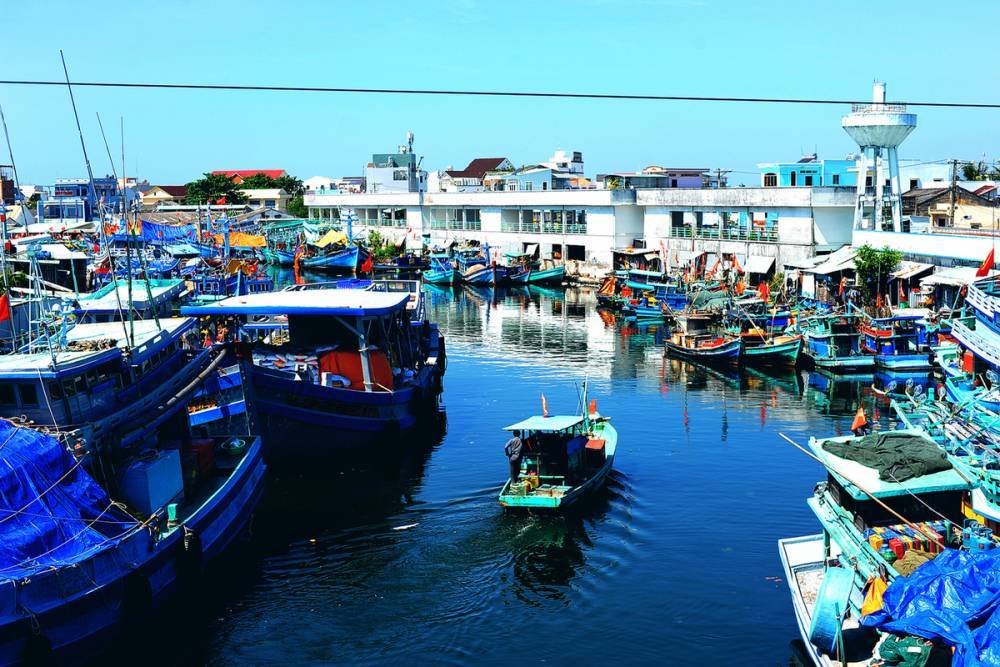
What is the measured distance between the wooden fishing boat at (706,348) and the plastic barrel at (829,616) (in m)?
25.0

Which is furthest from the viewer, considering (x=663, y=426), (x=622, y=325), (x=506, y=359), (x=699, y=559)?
(x=622, y=325)

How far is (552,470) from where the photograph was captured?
864 inches

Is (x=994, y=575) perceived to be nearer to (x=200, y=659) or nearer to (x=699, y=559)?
(x=699, y=559)

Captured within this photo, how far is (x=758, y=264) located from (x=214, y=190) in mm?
83088

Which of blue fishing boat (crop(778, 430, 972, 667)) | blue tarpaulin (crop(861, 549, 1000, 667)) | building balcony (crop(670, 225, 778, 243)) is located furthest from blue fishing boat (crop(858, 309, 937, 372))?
blue tarpaulin (crop(861, 549, 1000, 667))

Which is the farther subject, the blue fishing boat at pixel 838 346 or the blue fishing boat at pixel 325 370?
the blue fishing boat at pixel 838 346

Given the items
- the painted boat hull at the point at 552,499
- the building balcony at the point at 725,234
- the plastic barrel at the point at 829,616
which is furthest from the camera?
the building balcony at the point at 725,234

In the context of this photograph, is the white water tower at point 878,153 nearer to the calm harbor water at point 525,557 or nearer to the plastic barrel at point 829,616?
the calm harbor water at point 525,557

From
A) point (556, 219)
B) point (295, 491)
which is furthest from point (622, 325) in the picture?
A: point (295, 491)

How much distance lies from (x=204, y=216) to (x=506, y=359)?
63211mm

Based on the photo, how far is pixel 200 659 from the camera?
1630 centimetres

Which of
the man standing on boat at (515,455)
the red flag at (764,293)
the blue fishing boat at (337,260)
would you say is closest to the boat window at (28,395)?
the man standing on boat at (515,455)

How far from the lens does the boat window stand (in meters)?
17.1

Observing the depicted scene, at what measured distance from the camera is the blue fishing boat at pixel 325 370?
81.6 feet
